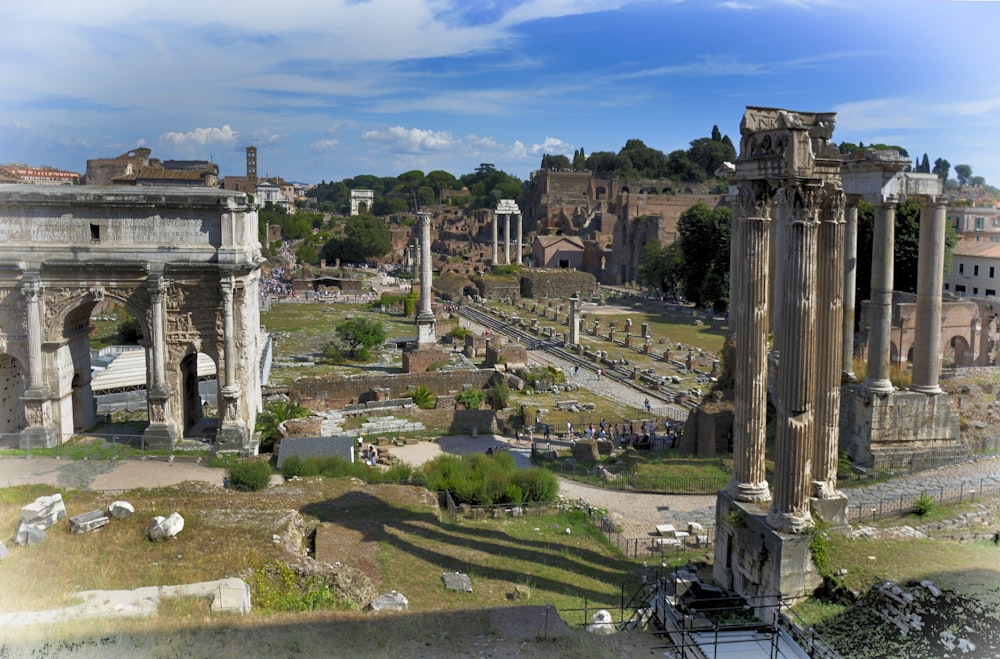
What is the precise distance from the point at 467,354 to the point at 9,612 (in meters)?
30.6

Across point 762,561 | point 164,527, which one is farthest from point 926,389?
point 164,527

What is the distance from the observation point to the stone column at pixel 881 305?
16.8 meters

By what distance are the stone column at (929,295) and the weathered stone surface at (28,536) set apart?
16.1 metres

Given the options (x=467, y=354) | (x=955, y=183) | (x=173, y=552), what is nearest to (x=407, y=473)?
(x=173, y=552)

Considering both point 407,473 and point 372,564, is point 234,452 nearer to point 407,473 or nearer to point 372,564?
point 407,473

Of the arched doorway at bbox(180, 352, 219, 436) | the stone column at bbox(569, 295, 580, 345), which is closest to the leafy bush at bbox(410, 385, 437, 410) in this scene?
the arched doorway at bbox(180, 352, 219, 436)

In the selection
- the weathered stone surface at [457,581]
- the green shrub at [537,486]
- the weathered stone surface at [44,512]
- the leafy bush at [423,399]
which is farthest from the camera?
the leafy bush at [423,399]

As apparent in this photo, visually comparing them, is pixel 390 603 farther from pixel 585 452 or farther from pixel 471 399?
pixel 471 399

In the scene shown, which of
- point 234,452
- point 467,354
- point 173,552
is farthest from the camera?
point 467,354

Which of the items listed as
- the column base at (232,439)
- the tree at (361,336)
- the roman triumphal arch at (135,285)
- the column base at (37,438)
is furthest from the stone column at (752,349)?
the tree at (361,336)

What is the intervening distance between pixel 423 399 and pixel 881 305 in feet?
50.0

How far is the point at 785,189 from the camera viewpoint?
33.2 ft

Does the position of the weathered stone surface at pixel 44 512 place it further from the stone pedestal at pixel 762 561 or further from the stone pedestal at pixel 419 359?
the stone pedestal at pixel 419 359

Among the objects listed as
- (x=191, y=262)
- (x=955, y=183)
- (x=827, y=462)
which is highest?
(x=955, y=183)
